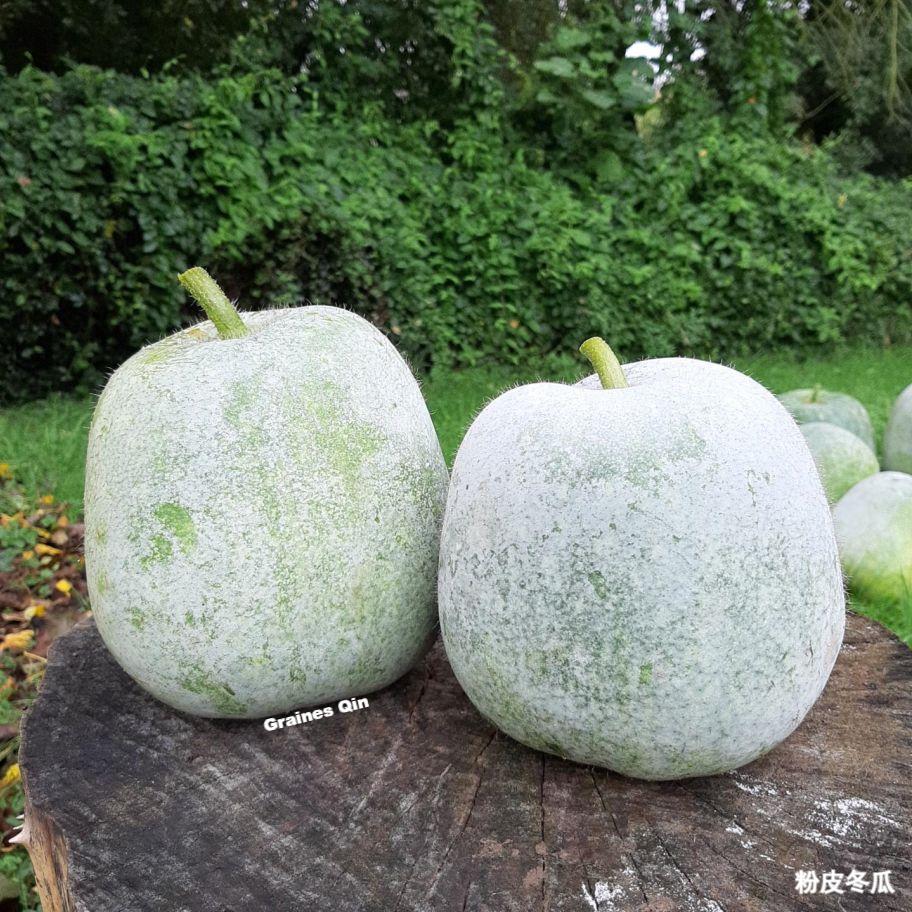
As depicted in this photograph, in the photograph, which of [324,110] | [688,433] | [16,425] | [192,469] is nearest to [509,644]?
[688,433]

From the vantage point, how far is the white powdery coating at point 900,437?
14.3ft

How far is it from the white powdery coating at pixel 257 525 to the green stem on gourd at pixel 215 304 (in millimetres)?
63

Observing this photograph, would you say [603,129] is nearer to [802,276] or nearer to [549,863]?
[802,276]

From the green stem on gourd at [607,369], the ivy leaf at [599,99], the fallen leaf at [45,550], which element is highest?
the ivy leaf at [599,99]

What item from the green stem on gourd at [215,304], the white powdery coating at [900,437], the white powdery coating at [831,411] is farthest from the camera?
the white powdery coating at [831,411]

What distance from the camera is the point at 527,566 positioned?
1.41 m

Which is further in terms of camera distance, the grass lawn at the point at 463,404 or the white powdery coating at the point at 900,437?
the white powdery coating at the point at 900,437

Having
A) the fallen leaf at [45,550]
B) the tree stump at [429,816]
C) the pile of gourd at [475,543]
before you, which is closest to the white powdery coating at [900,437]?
the tree stump at [429,816]

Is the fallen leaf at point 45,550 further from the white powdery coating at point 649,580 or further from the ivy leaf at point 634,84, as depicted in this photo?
the ivy leaf at point 634,84

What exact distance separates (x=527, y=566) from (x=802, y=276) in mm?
7368

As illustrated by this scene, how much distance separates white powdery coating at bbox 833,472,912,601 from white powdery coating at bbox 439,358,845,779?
6.65 feet

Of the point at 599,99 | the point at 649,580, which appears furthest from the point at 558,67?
the point at 649,580

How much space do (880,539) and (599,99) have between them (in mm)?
5004

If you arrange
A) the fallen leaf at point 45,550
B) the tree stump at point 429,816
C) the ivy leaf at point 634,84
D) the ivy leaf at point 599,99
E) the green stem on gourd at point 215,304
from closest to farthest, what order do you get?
1. the tree stump at point 429,816
2. the green stem on gourd at point 215,304
3. the fallen leaf at point 45,550
4. the ivy leaf at point 599,99
5. the ivy leaf at point 634,84
